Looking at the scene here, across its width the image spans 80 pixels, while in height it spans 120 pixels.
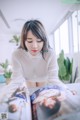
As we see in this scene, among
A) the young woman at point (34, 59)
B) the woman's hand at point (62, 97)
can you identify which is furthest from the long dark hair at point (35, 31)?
the woman's hand at point (62, 97)

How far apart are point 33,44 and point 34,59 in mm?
72

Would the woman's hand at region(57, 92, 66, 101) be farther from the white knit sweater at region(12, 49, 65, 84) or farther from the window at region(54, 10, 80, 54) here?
the window at region(54, 10, 80, 54)

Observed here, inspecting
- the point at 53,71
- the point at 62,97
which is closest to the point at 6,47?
the point at 53,71

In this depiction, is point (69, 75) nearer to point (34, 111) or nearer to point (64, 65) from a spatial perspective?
point (64, 65)

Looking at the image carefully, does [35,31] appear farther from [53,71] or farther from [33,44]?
[53,71]

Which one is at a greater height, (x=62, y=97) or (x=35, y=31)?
(x=35, y=31)

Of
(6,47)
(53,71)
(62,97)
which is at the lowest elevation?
(62,97)

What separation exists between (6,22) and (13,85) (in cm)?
30

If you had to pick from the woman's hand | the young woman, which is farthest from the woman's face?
the woman's hand

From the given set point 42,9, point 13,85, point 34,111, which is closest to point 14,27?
point 42,9

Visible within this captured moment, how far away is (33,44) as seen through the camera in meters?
0.86

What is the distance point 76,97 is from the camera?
90 cm

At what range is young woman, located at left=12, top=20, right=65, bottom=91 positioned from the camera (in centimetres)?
86

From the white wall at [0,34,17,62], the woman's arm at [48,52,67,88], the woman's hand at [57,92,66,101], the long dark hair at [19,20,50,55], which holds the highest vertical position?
the long dark hair at [19,20,50,55]
